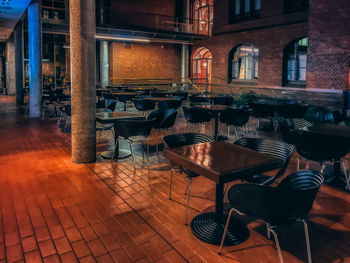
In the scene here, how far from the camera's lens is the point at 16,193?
11.9ft

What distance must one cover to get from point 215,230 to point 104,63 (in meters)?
16.6

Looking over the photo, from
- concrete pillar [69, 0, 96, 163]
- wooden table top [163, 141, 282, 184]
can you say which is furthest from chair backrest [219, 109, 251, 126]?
wooden table top [163, 141, 282, 184]

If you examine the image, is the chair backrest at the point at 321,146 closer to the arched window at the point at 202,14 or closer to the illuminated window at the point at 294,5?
the illuminated window at the point at 294,5

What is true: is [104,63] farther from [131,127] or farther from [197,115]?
[131,127]

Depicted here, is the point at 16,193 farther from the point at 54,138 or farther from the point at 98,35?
the point at 98,35

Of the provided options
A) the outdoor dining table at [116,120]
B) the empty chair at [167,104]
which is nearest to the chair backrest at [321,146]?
the outdoor dining table at [116,120]

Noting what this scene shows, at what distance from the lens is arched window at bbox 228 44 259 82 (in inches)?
602

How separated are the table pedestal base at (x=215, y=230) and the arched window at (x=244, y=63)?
13.3 meters

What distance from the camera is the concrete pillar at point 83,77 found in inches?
178

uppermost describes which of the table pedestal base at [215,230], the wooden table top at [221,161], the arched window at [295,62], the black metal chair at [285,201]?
the arched window at [295,62]

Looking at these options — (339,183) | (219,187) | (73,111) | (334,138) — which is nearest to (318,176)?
(219,187)

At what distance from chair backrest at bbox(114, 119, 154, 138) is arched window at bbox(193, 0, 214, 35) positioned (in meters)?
15.7

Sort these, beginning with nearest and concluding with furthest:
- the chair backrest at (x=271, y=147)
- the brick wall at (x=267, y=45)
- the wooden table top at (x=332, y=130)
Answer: the chair backrest at (x=271, y=147)
the wooden table top at (x=332, y=130)
the brick wall at (x=267, y=45)

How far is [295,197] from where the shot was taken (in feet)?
6.33
